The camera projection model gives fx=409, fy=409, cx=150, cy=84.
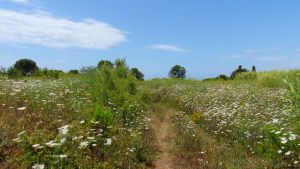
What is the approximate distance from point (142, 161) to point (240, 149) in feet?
6.24

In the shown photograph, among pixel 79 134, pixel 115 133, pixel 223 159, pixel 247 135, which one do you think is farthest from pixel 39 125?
pixel 247 135

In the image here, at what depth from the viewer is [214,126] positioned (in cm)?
1007

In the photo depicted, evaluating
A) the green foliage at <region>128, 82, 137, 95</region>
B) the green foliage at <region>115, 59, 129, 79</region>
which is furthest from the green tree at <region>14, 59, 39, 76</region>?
the green foliage at <region>128, 82, 137, 95</region>

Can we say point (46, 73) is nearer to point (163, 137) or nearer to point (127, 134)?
point (163, 137)

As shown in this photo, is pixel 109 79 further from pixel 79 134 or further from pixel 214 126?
pixel 79 134

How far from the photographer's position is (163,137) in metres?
10.5

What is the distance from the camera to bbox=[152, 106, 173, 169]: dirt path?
819 cm

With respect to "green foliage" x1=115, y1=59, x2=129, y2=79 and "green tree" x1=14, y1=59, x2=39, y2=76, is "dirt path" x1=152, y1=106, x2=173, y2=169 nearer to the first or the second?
"green foliage" x1=115, y1=59, x2=129, y2=79

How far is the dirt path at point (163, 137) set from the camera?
8191mm

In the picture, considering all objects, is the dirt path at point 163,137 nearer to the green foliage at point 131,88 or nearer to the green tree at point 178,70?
the green foliage at point 131,88

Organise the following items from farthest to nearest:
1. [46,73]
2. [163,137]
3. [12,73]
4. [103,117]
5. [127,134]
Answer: [46,73] → [12,73] → [163,137] → [127,134] → [103,117]

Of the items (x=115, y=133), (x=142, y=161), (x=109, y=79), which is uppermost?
(x=109, y=79)

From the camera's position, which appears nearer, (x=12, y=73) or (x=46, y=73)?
(x=12, y=73)

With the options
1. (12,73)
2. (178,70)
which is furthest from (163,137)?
(178,70)
